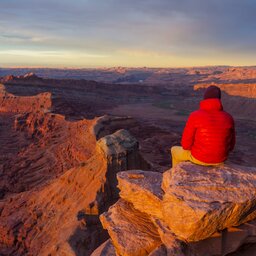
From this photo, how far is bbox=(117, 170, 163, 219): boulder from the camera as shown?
5.26 meters

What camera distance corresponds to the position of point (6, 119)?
97.0ft

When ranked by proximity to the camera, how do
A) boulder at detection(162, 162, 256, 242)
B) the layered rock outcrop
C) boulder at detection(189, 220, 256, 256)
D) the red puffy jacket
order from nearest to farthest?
boulder at detection(162, 162, 256, 242)
boulder at detection(189, 220, 256, 256)
the red puffy jacket
the layered rock outcrop

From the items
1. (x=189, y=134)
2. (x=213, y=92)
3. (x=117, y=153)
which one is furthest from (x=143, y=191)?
(x=117, y=153)

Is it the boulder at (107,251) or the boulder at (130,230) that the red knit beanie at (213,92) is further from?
the boulder at (107,251)

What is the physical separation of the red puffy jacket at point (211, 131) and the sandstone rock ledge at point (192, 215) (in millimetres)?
227

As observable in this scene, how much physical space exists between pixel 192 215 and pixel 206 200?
288 mm

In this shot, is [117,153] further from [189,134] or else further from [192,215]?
[192,215]

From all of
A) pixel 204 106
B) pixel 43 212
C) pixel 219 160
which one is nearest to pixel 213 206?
pixel 219 160

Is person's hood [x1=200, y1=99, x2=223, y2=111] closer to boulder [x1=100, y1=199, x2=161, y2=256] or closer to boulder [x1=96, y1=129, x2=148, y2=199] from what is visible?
boulder [x1=100, y1=199, x2=161, y2=256]

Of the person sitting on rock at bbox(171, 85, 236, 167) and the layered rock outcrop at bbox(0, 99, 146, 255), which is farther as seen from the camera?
the layered rock outcrop at bbox(0, 99, 146, 255)

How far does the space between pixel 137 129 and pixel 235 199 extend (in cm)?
2176

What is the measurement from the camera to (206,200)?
4473mm

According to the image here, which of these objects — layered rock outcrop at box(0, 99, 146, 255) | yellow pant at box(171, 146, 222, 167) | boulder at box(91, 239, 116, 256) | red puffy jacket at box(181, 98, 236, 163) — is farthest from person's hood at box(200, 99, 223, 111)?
layered rock outcrop at box(0, 99, 146, 255)

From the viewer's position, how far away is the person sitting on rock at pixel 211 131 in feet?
16.3
